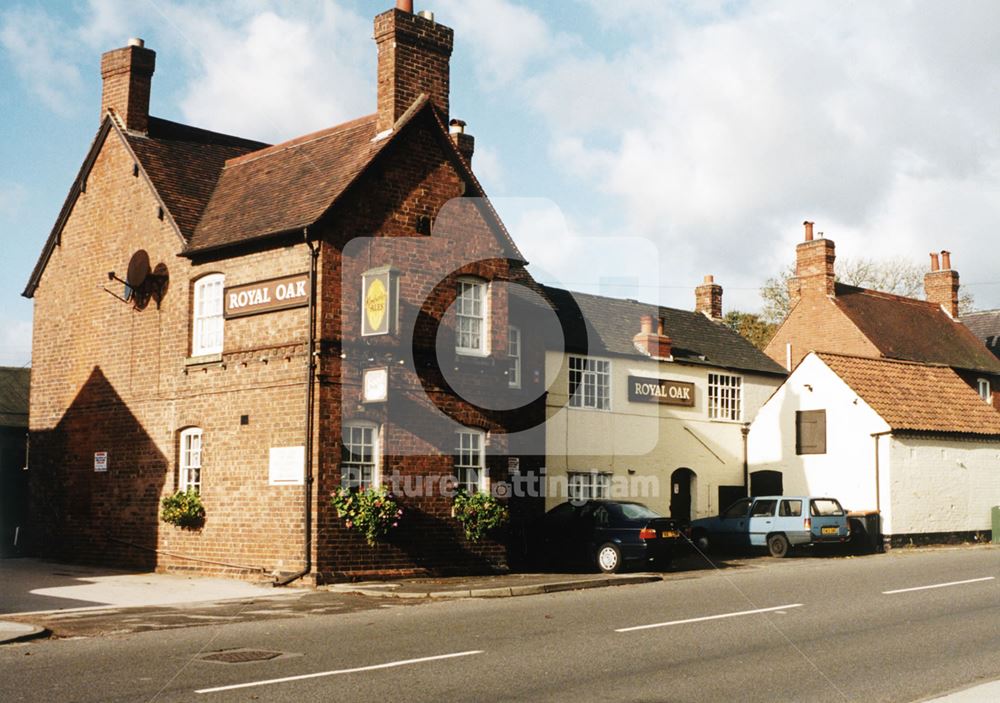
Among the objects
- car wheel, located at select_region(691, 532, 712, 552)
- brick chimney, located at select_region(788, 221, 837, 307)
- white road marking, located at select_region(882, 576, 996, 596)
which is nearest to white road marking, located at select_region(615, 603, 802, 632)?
white road marking, located at select_region(882, 576, 996, 596)

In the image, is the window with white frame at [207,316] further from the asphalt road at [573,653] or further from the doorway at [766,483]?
the doorway at [766,483]

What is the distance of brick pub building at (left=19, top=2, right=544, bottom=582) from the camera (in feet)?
66.5

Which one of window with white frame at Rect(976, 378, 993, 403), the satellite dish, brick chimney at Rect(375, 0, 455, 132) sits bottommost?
window with white frame at Rect(976, 378, 993, 403)

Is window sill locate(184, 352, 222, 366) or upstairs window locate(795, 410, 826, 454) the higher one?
window sill locate(184, 352, 222, 366)

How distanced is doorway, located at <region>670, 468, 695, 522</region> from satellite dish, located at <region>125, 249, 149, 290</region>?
16.8m

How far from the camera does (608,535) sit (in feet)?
73.9

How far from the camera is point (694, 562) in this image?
25.6 m

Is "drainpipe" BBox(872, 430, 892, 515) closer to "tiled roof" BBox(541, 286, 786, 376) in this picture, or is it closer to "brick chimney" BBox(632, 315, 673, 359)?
"tiled roof" BBox(541, 286, 786, 376)

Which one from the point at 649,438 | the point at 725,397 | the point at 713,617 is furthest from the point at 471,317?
the point at 725,397

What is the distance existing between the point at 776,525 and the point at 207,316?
1515 cm

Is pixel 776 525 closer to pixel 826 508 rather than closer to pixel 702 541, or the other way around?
pixel 826 508

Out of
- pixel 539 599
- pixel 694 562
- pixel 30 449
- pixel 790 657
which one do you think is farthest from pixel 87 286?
Result: pixel 790 657

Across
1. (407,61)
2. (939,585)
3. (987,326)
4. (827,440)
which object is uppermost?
(407,61)

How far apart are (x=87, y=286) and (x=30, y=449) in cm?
445
